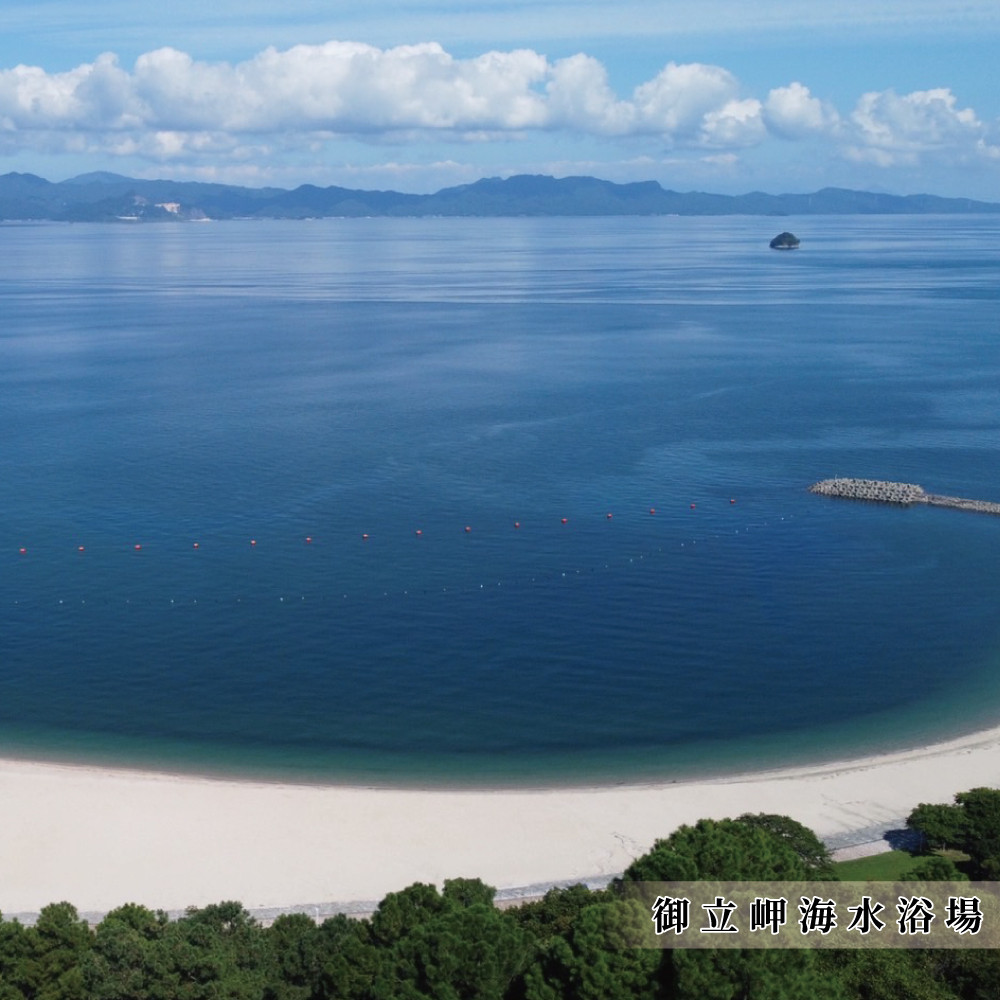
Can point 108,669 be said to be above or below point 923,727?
above

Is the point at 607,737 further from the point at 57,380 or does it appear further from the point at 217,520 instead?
the point at 57,380

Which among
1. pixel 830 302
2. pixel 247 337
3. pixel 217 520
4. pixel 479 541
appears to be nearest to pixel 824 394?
pixel 479 541

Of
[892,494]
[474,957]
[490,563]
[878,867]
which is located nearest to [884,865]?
[878,867]

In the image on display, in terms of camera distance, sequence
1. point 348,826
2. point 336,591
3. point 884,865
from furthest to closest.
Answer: point 336,591, point 348,826, point 884,865

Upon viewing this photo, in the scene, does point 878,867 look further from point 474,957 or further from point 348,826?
point 348,826

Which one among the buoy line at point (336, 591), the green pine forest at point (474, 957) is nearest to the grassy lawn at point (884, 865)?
the green pine forest at point (474, 957)

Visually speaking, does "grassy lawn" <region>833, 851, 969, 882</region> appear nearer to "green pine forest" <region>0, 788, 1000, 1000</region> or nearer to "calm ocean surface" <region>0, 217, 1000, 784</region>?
"green pine forest" <region>0, 788, 1000, 1000</region>
